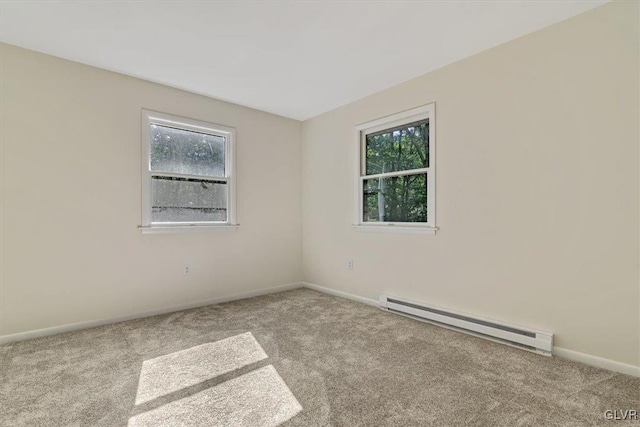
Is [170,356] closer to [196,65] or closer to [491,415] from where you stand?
[491,415]

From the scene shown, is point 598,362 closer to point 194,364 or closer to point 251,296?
point 194,364

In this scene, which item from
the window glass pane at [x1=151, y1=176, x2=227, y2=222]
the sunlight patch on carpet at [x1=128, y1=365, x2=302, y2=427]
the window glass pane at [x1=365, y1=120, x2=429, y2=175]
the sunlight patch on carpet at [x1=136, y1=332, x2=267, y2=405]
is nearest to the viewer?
the sunlight patch on carpet at [x1=128, y1=365, x2=302, y2=427]

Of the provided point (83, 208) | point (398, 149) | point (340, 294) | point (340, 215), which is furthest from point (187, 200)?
point (398, 149)

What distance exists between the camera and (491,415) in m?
1.65

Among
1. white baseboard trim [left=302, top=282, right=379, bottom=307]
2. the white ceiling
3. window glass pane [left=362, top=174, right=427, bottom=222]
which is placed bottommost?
white baseboard trim [left=302, top=282, right=379, bottom=307]

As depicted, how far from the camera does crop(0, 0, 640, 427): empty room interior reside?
1.94m

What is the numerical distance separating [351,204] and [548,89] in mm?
2262

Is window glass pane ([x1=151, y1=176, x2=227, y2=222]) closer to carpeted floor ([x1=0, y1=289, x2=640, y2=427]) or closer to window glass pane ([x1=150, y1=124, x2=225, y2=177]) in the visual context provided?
window glass pane ([x1=150, y1=124, x2=225, y2=177])

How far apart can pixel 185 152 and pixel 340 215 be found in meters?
2.08

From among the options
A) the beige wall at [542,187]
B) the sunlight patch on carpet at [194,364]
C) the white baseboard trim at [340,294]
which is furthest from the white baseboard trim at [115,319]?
the beige wall at [542,187]

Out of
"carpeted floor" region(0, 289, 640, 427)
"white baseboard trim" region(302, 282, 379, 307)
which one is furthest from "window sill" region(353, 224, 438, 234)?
"carpeted floor" region(0, 289, 640, 427)

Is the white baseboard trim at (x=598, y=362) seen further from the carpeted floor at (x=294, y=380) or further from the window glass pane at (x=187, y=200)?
the window glass pane at (x=187, y=200)

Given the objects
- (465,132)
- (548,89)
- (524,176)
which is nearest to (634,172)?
(524,176)

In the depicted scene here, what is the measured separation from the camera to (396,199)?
3527 mm
